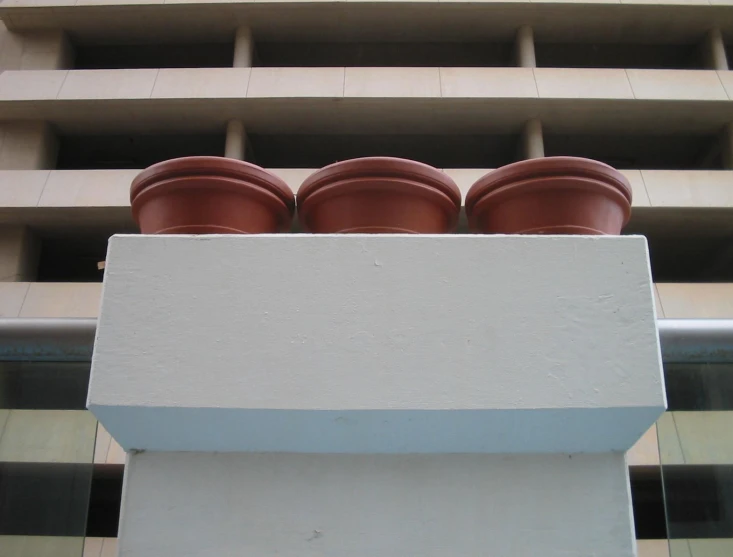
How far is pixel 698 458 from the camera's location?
157cm

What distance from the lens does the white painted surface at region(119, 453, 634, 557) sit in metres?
1.17

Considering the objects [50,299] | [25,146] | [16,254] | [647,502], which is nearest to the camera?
[647,502]

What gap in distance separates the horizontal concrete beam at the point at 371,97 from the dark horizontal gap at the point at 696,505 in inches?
418

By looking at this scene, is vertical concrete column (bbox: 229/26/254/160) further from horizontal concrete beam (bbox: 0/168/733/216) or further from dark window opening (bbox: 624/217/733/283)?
dark window opening (bbox: 624/217/733/283)

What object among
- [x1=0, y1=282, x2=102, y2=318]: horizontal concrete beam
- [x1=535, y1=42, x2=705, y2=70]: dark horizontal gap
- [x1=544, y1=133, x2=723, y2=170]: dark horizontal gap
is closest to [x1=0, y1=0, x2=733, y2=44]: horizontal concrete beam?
[x1=535, y1=42, x2=705, y2=70]: dark horizontal gap

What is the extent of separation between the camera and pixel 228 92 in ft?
37.9

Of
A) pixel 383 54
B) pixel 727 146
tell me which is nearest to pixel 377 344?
pixel 383 54

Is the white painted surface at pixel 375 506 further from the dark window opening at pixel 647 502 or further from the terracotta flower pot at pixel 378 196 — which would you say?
the dark window opening at pixel 647 502

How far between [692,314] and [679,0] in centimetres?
626

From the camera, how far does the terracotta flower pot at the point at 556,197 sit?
1362 mm

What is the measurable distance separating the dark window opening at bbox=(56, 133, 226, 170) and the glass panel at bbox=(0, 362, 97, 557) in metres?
11.3

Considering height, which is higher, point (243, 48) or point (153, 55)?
point (153, 55)

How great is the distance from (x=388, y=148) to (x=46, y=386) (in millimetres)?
11485

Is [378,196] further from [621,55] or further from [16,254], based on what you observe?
[621,55]
